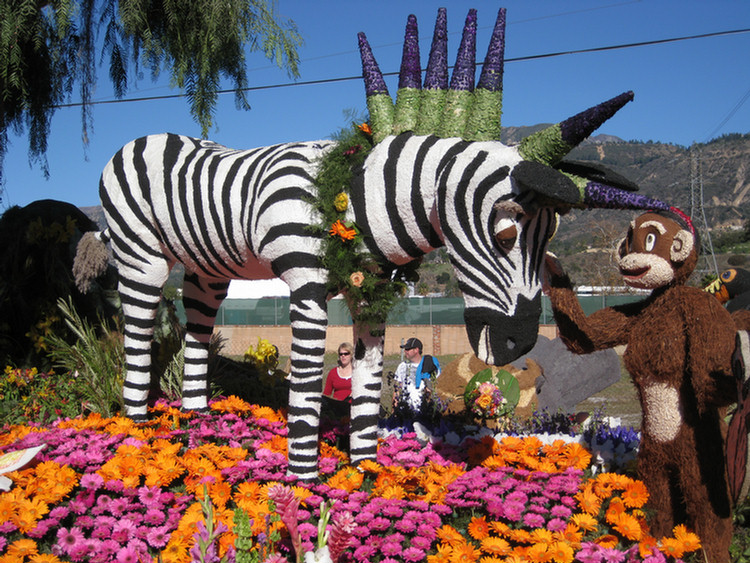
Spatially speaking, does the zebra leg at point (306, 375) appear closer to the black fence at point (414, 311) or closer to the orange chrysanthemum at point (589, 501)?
the orange chrysanthemum at point (589, 501)

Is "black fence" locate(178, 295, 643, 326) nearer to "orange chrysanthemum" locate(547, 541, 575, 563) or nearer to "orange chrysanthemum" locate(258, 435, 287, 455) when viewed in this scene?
"orange chrysanthemum" locate(258, 435, 287, 455)

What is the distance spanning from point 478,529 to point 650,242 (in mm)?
1744

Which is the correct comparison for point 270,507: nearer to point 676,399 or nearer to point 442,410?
point 676,399

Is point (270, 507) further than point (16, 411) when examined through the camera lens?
No

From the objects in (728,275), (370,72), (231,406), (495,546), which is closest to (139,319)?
(231,406)

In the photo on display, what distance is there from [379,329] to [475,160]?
1.21 meters

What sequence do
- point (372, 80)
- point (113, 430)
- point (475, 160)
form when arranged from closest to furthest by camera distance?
point (475, 160)
point (372, 80)
point (113, 430)

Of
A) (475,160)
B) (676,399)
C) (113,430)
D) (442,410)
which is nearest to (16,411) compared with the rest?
(113,430)

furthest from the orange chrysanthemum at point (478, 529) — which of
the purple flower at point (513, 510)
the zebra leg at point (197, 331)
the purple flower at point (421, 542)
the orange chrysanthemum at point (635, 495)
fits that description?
the zebra leg at point (197, 331)

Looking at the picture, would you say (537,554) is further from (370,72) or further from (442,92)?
(370,72)

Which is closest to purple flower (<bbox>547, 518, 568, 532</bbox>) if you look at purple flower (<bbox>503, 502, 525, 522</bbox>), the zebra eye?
purple flower (<bbox>503, 502, 525, 522</bbox>)

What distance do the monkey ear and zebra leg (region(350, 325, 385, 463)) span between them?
5.57 feet

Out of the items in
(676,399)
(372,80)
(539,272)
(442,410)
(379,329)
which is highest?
(372,80)

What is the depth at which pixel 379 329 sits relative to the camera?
3.85 meters
